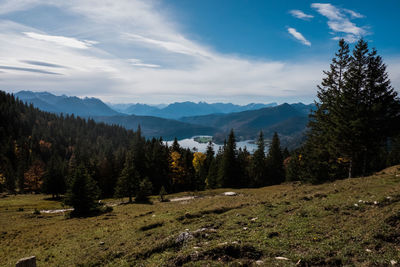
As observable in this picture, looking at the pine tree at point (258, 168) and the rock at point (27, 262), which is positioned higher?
the rock at point (27, 262)

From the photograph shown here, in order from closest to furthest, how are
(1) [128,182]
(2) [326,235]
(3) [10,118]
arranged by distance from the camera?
(2) [326,235] < (1) [128,182] < (3) [10,118]

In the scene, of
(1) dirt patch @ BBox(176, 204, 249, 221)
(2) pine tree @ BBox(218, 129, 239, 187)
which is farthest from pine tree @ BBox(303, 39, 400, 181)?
(2) pine tree @ BBox(218, 129, 239, 187)

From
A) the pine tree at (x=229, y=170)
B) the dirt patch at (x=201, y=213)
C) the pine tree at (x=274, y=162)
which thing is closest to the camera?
the dirt patch at (x=201, y=213)

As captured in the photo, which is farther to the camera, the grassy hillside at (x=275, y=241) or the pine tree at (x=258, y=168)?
the pine tree at (x=258, y=168)

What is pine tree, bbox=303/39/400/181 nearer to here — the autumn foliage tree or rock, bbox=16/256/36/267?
rock, bbox=16/256/36/267

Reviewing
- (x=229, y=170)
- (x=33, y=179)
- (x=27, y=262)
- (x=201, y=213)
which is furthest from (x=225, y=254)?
(x=33, y=179)

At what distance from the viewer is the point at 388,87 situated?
114 ft

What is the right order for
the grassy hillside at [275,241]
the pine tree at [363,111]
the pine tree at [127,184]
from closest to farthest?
the grassy hillside at [275,241] → the pine tree at [363,111] → the pine tree at [127,184]

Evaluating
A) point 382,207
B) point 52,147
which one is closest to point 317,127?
point 382,207

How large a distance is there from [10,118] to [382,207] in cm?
25599

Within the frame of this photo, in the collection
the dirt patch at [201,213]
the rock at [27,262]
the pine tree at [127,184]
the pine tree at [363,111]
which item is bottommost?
the pine tree at [127,184]

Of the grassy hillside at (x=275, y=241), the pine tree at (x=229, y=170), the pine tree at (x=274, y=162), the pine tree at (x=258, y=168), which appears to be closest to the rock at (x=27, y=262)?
the grassy hillside at (x=275, y=241)

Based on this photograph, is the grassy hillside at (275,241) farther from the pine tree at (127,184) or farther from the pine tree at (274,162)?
the pine tree at (274,162)

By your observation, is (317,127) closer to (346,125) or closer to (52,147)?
→ (346,125)
